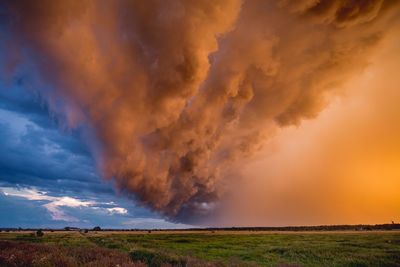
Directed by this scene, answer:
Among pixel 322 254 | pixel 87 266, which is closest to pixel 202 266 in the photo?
pixel 87 266

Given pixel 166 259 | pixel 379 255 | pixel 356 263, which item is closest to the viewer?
pixel 166 259

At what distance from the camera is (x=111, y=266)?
1673cm

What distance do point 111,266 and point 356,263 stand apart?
18088 millimetres

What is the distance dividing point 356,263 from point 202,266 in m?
14.2

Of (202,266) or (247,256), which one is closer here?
(202,266)

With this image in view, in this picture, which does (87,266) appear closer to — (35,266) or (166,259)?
(35,266)

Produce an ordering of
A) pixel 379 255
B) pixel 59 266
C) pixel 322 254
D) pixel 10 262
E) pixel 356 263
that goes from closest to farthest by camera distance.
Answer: pixel 59 266
pixel 10 262
pixel 356 263
pixel 379 255
pixel 322 254

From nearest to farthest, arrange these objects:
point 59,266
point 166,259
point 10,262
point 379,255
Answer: point 59,266
point 10,262
point 166,259
point 379,255

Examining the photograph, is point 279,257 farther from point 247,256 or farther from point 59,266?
point 59,266

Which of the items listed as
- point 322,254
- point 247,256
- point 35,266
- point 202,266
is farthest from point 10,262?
point 322,254

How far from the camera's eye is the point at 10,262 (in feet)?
61.5

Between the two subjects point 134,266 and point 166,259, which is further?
point 166,259

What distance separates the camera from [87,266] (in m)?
16.0

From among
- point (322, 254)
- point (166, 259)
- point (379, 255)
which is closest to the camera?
point (166, 259)
